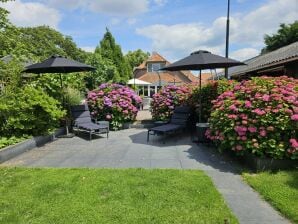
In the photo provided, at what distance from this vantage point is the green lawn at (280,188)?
3455 millimetres

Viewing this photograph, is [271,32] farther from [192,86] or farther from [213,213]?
[213,213]

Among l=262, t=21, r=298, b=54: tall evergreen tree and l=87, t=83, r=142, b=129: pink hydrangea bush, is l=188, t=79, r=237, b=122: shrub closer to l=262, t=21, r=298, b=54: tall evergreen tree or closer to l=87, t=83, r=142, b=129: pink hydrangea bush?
l=87, t=83, r=142, b=129: pink hydrangea bush

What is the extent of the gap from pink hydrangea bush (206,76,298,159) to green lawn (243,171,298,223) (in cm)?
42

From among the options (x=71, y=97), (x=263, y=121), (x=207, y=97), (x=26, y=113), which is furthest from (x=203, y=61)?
(x=71, y=97)

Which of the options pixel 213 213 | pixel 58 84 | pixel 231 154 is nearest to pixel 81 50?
pixel 58 84

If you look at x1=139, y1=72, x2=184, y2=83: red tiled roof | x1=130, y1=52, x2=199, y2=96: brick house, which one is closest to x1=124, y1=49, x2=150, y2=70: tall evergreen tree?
x1=130, y1=52, x2=199, y2=96: brick house

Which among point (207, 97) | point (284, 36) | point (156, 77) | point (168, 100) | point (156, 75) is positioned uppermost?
point (284, 36)

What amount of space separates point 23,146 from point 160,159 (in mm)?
3365

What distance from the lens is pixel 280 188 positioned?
4090 mm

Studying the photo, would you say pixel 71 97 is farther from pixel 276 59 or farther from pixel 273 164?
pixel 276 59

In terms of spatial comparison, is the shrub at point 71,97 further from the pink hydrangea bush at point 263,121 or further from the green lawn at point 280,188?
the green lawn at point 280,188

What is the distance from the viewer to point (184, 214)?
3.36 metres

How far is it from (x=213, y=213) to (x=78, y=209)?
66.2 inches

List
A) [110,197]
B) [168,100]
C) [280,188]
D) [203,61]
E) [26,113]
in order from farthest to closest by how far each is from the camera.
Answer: [168,100] < [26,113] < [203,61] < [280,188] < [110,197]
